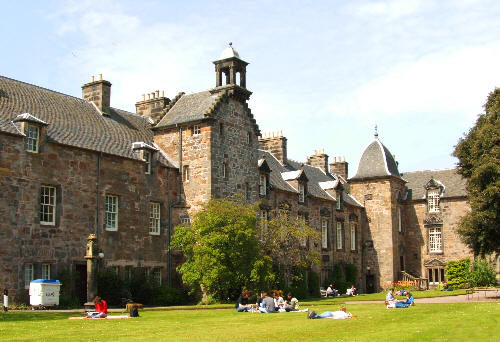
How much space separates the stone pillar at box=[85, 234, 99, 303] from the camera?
30250 mm

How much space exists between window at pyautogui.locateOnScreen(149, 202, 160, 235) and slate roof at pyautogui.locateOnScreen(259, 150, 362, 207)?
11218 mm

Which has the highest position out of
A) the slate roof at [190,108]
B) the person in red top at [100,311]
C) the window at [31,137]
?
the slate roof at [190,108]

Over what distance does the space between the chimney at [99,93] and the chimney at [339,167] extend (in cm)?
3076

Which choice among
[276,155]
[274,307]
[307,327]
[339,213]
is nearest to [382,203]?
[339,213]

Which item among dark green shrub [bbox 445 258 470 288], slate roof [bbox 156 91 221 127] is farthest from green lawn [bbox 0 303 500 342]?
dark green shrub [bbox 445 258 470 288]

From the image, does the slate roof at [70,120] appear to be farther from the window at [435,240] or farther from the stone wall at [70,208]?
the window at [435,240]

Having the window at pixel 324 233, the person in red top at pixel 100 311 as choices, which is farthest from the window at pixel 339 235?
the person in red top at pixel 100 311

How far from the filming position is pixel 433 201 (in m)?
61.4

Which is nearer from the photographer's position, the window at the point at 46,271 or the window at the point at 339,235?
the window at the point at 46,271

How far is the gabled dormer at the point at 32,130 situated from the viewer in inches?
1224

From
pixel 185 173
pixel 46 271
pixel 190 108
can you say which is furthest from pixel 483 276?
pixel 46 271

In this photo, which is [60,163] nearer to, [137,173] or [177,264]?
[137,173]

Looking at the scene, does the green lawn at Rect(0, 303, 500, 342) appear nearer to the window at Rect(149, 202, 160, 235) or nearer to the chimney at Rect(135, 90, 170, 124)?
the window at Rect(149, 202, 160, 235)

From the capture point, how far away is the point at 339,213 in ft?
186
